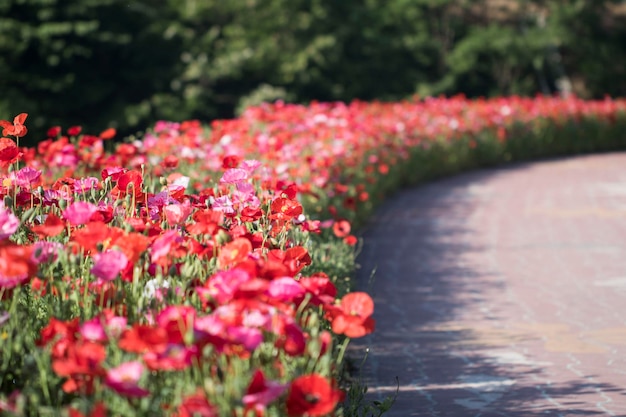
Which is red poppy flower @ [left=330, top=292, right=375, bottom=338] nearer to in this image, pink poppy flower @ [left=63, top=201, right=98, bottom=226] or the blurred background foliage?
pink poppy flower @ [left=63, top=201, right=98, bottom=226]

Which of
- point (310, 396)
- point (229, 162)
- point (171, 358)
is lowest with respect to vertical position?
Answer: point (310, 396)

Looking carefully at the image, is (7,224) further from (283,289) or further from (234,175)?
(234,175)

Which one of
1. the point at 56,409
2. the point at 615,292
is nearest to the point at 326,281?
the point at 56,409

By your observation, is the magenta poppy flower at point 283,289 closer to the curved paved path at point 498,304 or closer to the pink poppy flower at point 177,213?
the pink poppy flower at point 177,213

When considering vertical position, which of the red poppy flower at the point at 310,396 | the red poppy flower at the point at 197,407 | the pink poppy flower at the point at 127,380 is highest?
the pink poppy flower at the point at 127,380

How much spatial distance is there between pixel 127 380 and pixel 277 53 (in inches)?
649

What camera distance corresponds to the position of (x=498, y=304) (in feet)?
21.3

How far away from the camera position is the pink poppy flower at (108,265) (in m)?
2.74

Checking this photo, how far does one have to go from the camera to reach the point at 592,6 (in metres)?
25.2

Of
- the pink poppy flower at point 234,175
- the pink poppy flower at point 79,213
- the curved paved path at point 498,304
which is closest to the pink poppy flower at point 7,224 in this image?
the pink poppy flower at point 79,213

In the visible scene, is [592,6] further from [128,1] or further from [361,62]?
[128,1]

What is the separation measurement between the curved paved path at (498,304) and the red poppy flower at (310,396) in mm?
2051

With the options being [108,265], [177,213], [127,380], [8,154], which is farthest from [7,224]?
[8,154]

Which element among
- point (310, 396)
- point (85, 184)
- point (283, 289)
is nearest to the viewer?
point (310, 396)
